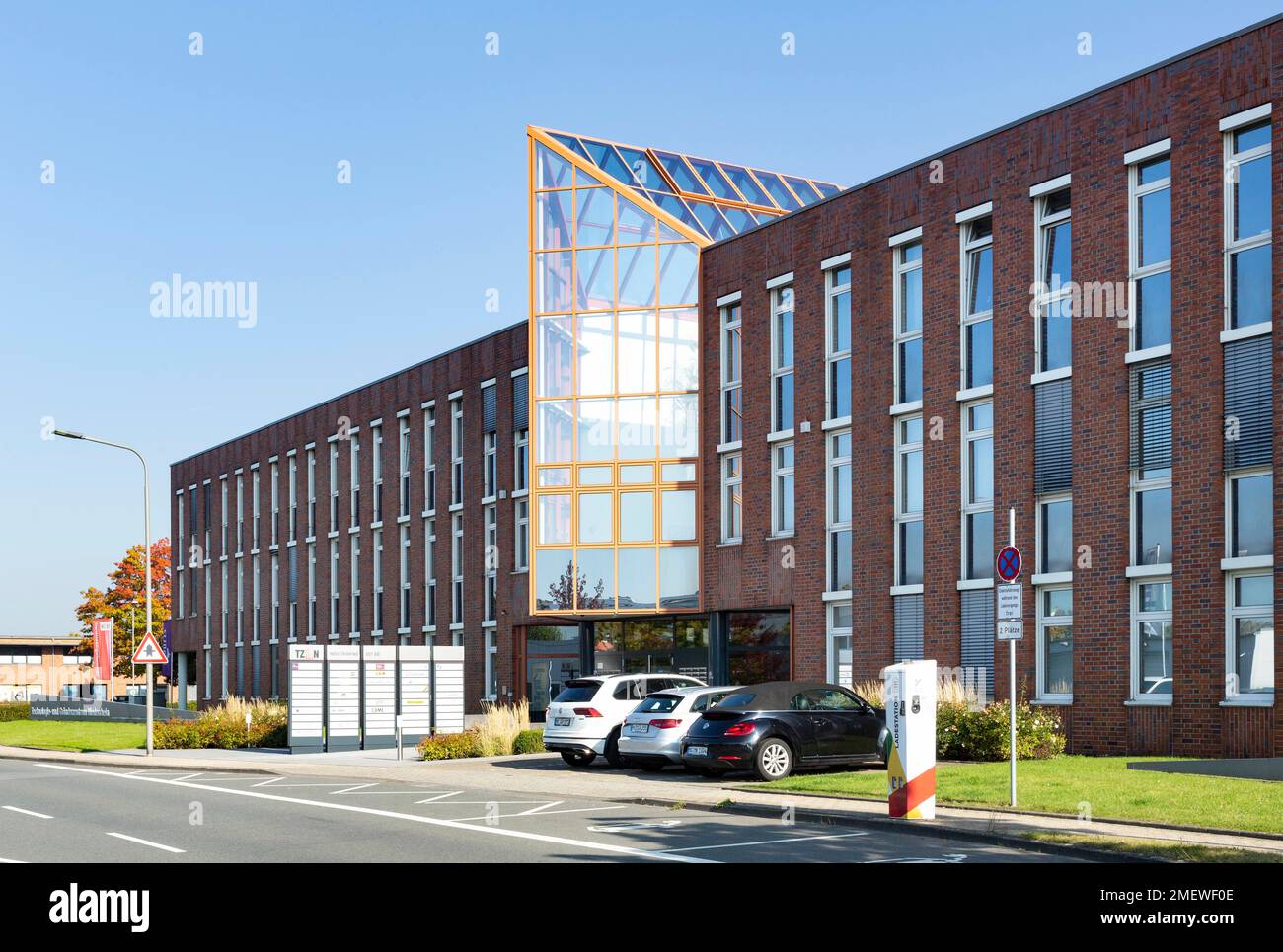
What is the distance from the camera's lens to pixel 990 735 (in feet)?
75.3

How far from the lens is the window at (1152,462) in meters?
24.0

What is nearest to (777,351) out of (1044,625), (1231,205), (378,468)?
(1044,625)

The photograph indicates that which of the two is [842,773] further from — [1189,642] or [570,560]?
[570,560]

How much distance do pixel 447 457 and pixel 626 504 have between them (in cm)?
1234

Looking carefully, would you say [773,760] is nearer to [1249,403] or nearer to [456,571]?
[1249,403]

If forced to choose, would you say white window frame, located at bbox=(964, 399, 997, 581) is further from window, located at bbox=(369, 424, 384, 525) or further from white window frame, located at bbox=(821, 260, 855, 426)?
window, located at bbox=(369, 424, 384, 525)

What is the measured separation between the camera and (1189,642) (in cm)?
2322

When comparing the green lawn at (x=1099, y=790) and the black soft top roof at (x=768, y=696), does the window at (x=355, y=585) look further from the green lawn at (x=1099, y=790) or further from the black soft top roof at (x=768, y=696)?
the green lawn at (x=1099, y=790)

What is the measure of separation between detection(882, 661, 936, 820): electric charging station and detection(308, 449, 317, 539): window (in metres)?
42.2

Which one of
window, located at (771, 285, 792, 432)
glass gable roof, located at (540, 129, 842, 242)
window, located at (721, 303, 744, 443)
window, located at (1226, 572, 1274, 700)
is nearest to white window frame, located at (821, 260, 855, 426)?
window, located at (771, 285, 792, 432)

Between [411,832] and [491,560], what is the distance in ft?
94.7

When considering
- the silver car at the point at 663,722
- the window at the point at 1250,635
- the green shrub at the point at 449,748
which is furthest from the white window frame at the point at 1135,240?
the green shrub at the point at 449,748

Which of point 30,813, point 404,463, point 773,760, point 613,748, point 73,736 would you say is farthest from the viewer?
point 404,463
